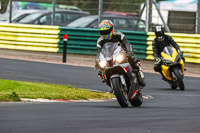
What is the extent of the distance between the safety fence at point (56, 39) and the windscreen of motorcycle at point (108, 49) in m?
10.7

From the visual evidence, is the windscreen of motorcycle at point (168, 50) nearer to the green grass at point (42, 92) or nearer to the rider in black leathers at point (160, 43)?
the rider in black leathers at point (160, 43)

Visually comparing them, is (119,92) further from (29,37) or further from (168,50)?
(29,37)

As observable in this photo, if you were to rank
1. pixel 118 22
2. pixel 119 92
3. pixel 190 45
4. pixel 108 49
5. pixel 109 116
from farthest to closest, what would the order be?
pixel 118 22
pixel 190 45
pixel 108 49
pixel 119 92
pixel 109 116

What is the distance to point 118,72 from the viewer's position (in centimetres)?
1011

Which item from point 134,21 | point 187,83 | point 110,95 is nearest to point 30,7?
point 134,21

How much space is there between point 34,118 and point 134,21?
1524 centimetres

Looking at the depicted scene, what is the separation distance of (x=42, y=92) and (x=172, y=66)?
4.31 metres

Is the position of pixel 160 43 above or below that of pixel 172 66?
above

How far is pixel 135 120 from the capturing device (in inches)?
328

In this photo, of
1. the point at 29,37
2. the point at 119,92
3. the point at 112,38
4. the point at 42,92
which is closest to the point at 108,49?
the point at 112,38

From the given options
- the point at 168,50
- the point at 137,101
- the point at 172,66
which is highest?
the point at 168,50

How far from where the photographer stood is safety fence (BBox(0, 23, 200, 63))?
21.5m

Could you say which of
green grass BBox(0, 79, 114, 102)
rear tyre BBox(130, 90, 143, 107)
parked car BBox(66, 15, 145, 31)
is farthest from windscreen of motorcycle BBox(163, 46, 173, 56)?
parked car BBox(66, 15, 145, 31)

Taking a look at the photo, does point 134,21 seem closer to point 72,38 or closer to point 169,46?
point 72,38
